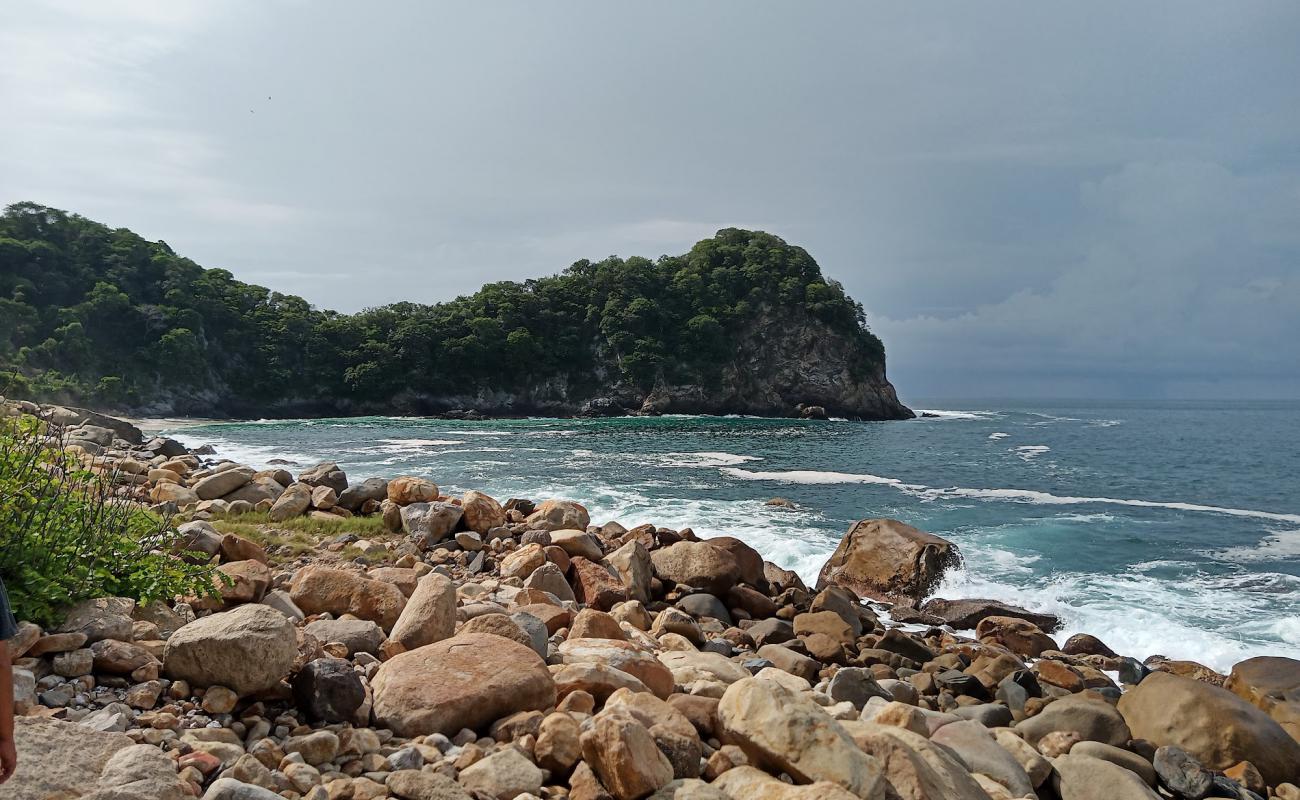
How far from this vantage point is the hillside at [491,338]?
72875 mm

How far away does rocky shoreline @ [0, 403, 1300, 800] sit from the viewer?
11.4 ft

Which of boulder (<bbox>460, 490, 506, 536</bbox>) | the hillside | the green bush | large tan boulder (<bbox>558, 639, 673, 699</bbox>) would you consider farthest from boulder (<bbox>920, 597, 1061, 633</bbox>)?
the hillside

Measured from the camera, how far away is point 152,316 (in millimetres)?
73500

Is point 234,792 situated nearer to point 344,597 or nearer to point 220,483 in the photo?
A: point 344,597

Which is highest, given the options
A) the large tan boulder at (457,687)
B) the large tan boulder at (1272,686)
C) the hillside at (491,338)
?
the hillside at (491,338)

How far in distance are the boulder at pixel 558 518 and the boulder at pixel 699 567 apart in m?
1.89

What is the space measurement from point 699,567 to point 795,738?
7.09 m

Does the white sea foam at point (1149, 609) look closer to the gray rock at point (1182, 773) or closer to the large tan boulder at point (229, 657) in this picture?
the gray rock at point (1182, 773)

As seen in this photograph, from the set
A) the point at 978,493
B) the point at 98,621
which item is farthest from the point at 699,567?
the point at 978,493

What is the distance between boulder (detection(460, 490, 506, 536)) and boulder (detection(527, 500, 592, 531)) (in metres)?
0.61

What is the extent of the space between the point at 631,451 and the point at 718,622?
94.6 feet

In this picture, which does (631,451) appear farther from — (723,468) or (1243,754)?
(1243,754)

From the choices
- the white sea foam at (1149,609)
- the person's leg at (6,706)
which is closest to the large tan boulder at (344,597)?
the person's leg at (6,706)

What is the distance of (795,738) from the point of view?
12.8 ft
